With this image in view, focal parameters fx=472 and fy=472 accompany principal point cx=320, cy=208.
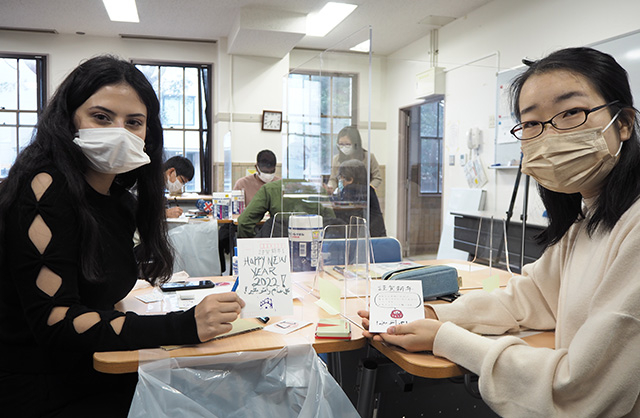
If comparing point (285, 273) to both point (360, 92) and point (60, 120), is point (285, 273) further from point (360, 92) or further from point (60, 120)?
point (360, 92)

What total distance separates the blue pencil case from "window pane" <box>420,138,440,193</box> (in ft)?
14.7

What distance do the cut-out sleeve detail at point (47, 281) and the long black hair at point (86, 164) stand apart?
0.08 metres

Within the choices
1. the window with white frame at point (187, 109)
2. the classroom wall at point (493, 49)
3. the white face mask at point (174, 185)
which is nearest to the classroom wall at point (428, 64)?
the classroom wall at point (493, 49)

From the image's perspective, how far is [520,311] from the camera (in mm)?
1315

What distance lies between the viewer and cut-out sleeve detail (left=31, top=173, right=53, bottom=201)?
43.5 inches

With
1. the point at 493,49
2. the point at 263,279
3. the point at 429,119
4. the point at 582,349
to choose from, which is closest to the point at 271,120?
the point at 429,119

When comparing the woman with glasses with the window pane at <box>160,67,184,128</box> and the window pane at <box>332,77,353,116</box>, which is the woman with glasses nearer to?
the window pane at <box>332,77,353,116</box>

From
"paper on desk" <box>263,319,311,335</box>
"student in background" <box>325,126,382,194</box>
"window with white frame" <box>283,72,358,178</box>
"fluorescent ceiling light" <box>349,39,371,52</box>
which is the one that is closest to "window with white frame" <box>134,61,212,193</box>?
"window with white frame" <box>283,72,358,178</box>

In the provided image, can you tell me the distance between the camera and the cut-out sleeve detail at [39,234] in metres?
1.07

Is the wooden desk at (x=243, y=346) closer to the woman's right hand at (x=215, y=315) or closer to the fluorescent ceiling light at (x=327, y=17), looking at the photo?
the woman's right hand at (x=215, y=315)

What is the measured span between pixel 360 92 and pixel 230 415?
1.39 metres

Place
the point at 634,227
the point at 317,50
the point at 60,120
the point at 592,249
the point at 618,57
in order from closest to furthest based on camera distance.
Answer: the point at 634,227 → the point at 592,249 → the point at 60,120 → the point at 618,57 → the point at 317,50

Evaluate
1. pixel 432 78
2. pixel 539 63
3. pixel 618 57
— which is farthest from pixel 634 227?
pixel 432 78

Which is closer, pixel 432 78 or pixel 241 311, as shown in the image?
pixel 241 311
